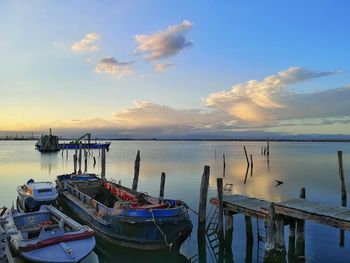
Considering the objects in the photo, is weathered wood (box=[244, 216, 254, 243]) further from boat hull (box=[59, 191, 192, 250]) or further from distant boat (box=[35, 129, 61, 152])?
distant boat (box=[35, 129, 61, 152])

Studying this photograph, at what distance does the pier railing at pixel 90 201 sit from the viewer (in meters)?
15.6

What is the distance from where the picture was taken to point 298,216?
13.0 meters

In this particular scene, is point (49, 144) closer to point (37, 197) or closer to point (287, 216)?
point (37, 197)

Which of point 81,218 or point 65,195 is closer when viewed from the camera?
point 81,218

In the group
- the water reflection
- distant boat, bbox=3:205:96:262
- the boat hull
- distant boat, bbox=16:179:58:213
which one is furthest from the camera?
the water reflection

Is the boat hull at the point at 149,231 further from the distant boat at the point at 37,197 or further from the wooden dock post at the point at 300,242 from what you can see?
the distant boat at the point at 37,197

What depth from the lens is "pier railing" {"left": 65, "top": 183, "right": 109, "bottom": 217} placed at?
15.6 metres

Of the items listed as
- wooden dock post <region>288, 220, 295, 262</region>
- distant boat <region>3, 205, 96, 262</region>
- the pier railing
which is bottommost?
wooden dock post <region>288, 220, 295, 262</region>

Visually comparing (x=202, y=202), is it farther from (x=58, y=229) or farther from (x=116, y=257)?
(x=58, y=229)

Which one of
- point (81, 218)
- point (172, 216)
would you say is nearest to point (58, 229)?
point (172, 216)

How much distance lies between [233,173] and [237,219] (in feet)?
84.5

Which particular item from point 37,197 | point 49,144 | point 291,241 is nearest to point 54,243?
point 37,197

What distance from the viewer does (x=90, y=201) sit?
1802cm

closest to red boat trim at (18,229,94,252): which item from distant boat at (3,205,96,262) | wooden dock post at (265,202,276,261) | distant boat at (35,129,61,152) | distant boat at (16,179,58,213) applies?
distant boat at (3,205,96,262)
